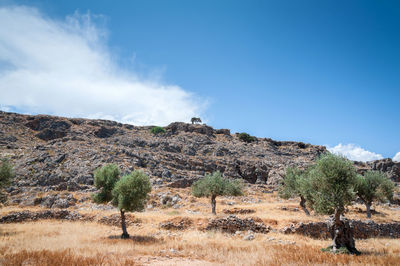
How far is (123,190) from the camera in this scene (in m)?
21.6

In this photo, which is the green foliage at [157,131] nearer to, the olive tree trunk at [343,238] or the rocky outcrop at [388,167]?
the rocky outcrop at [388,167]

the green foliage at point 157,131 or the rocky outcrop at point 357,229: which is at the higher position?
the green foliage at point 157,131

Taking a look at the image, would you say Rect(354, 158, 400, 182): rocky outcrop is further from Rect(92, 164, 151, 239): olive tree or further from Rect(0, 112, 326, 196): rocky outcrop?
Rect(92, 164, 151, 239): olive tree

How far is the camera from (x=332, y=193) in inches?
692

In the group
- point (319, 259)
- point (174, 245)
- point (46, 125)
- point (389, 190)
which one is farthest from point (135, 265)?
point (46, 125)

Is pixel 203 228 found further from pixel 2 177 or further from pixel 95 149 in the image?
pixel 95 149

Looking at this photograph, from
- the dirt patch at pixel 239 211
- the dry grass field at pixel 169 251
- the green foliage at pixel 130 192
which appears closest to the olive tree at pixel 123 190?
the green foliage at pixel 130 192

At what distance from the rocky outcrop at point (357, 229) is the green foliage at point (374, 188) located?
24.9ft

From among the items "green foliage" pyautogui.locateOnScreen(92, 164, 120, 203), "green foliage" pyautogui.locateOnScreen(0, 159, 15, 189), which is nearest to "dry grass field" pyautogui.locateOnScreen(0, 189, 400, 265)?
"green foliage" pyautogui.locateOnScreen(92, 164, 120, 203)

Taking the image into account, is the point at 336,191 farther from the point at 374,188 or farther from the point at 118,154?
the point at 118,154

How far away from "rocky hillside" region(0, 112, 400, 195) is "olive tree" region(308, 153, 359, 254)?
4015 centimetres

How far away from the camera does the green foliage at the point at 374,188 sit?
33594mm

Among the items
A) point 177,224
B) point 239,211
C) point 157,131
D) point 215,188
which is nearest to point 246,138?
point 157,131

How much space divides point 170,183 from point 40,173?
28.1 meters
